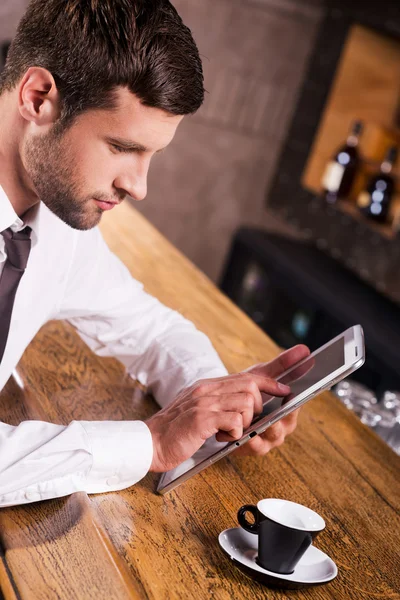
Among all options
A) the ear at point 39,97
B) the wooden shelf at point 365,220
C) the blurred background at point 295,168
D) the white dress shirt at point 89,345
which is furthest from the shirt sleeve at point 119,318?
the wooden shelf at point 365,220

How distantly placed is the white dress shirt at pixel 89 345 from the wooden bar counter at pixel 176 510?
0.04 meters

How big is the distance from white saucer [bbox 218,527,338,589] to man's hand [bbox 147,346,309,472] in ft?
0.49

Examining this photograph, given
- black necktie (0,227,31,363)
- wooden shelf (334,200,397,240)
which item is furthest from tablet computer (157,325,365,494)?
wooden shelf (334,200,397,240)

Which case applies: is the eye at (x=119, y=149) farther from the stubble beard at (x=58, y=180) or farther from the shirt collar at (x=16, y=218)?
the shirt collar at (x=16, y=218)

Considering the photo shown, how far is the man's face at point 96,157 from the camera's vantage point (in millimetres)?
1217

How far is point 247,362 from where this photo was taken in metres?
1.76

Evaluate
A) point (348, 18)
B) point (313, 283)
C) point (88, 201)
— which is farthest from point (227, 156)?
point (88, 201)

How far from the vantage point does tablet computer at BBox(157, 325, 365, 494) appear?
1.08 metres

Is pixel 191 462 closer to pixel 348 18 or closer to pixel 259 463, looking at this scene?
pixel 259 463

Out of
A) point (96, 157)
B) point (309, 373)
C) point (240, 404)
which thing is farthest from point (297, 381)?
point (96, 157)

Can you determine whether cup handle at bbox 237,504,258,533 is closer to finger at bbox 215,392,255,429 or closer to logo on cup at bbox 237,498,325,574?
logo on cup at bbox 237,498,325,574

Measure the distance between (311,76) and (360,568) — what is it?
4266 millimetres

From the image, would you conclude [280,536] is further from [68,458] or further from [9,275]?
[9,275]

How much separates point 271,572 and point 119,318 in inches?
28.9
